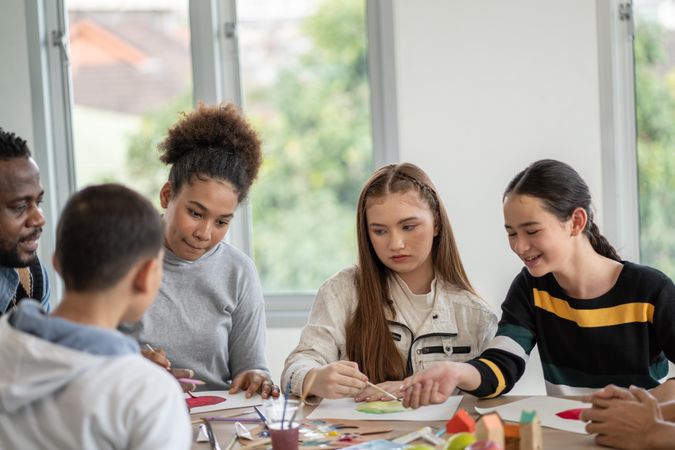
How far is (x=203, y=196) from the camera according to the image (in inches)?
83.9

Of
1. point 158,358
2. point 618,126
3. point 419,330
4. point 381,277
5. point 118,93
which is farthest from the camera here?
point 118,93

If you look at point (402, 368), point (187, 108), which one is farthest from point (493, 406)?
point (187, 108)

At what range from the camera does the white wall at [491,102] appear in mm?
2900

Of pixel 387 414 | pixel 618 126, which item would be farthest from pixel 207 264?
pixel 618 126

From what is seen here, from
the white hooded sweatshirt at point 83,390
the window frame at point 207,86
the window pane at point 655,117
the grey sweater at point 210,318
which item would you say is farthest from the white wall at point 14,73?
the white hooded sweatshirt at point 83,390

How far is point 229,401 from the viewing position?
75.7 inches

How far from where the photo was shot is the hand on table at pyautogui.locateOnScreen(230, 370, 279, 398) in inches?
77.6

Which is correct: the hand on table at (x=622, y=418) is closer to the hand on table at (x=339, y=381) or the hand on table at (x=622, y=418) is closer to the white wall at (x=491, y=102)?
the hand on table at (x=339, y=381)

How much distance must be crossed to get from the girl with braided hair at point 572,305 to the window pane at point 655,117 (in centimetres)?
103

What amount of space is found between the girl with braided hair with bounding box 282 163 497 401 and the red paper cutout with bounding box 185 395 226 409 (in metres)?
0.18

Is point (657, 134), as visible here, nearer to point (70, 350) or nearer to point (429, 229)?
point (429, 229)

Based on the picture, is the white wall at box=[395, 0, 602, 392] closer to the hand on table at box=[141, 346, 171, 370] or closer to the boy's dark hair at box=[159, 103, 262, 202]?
the boy's dark hair at box=[159, 103, 262, 202]

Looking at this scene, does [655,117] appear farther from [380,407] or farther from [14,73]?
[14,73]

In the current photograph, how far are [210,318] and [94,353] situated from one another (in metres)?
1.12
